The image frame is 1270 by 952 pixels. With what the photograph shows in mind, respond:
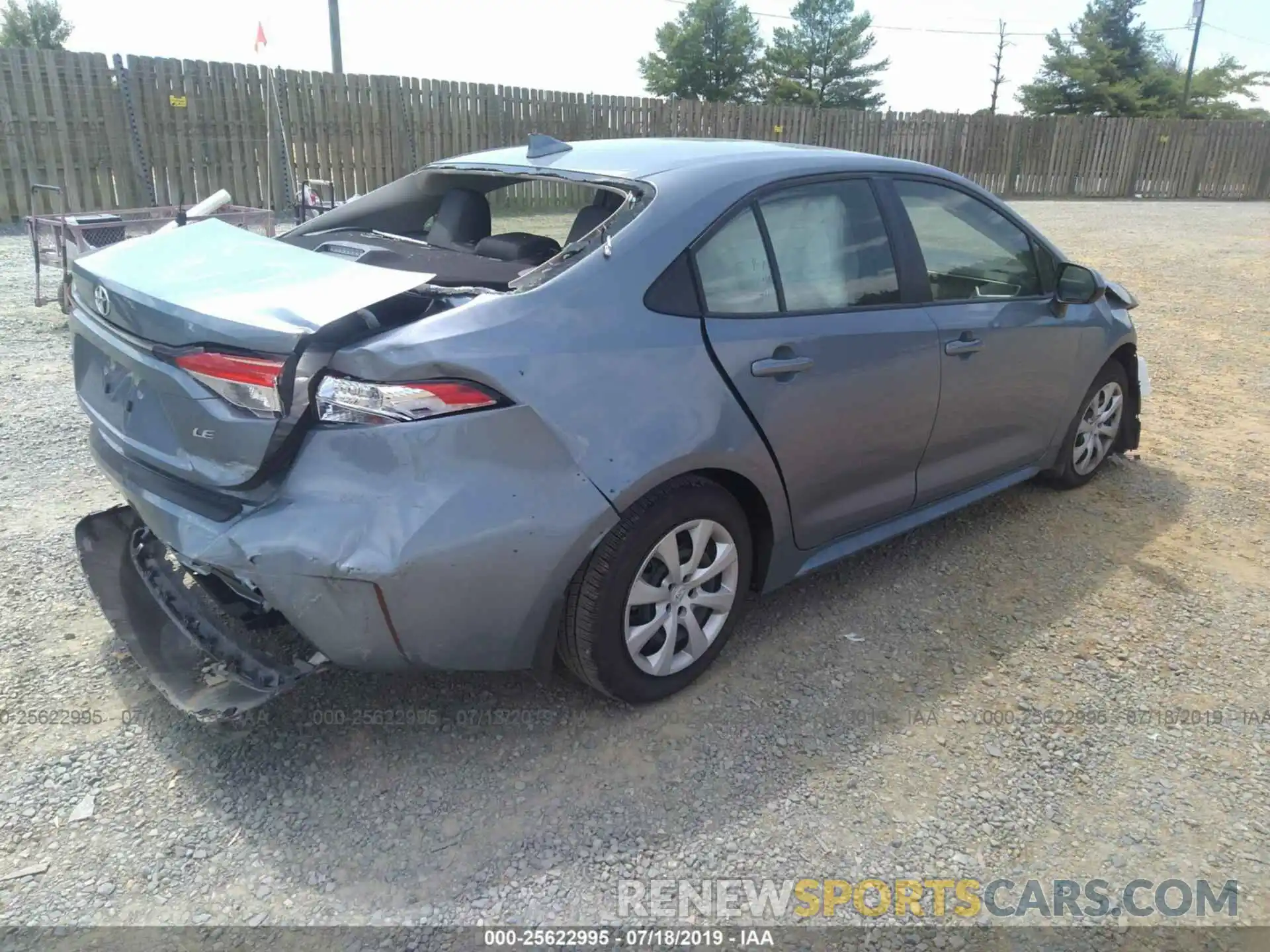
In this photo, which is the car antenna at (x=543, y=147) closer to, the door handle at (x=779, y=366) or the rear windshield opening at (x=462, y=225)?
the rear windshield opening at (x=462, y=225)

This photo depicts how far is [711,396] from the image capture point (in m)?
2.70

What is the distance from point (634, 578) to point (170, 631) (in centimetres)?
144

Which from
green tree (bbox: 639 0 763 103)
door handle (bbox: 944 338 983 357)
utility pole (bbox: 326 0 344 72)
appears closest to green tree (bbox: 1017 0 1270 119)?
green tree (bbox: 639 0 763 103)

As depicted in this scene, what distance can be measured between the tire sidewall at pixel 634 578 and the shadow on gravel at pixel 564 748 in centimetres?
10

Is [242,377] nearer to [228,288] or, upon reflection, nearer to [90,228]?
[228,288]

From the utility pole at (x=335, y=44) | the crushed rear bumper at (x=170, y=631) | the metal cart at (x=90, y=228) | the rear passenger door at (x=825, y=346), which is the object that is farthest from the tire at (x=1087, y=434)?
the utility pole at (x=335, y=44)

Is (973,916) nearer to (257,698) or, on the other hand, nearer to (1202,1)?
(257,698)

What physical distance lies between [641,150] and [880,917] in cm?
251

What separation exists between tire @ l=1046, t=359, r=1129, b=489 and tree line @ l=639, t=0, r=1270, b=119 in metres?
40.1

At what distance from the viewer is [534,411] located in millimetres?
2344

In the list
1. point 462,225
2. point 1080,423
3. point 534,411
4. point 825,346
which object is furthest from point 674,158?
point 1080,423

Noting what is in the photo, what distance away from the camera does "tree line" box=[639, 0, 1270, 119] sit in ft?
134

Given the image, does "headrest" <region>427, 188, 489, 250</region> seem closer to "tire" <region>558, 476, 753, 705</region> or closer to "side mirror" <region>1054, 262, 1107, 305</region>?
"tire" <region>558, 476, 753, 705</region>

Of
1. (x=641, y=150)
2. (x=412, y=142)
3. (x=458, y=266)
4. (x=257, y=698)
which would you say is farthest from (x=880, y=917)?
(x=412, y=142)
